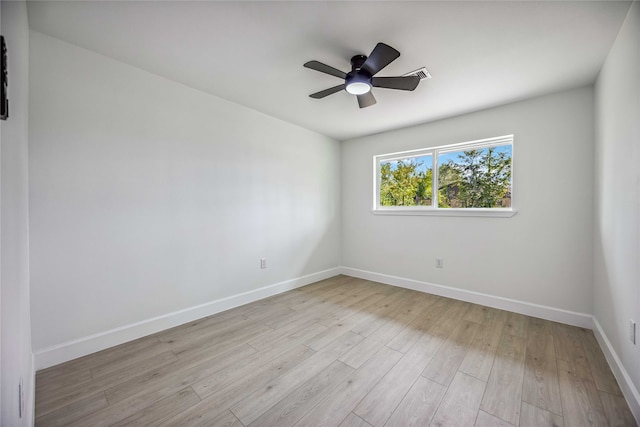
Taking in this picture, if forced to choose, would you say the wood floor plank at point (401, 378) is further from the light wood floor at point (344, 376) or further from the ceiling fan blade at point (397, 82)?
the ceiling fan blade at point (397, 82)

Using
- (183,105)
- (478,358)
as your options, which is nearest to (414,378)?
(478,358)

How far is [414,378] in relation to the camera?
5.96ft

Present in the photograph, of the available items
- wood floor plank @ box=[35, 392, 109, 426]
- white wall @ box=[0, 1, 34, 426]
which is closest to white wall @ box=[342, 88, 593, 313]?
wood floor plank @ box=[35, 392, 109, 426]

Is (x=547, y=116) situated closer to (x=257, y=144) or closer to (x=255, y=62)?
(x=255, y=62)

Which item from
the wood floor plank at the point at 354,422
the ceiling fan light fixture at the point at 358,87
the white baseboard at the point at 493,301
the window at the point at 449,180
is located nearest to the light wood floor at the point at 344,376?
the wood floor plank at the point at 354,422

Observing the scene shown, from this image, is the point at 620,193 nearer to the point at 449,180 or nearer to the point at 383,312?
the point at 449,180

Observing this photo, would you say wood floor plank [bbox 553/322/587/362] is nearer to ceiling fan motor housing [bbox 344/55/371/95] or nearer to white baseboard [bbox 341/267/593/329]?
white baseboard [bbox 341/267/593/329]

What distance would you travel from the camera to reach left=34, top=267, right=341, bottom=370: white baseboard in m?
1.92

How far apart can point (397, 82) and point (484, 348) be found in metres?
2.34

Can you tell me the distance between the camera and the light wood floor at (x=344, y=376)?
58.5 inches

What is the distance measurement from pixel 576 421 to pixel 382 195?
320 centimetres

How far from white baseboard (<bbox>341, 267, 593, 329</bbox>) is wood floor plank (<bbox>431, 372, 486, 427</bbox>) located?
160 centimetres

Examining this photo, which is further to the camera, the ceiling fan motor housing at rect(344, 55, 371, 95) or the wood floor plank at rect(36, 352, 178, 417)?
the ceiling fan motor housing at rect(344, 55, 371, 95)

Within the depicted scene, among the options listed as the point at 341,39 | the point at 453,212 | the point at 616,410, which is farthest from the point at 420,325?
the point at 341,39
